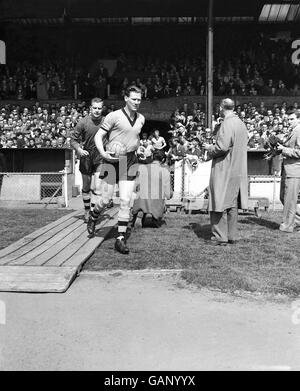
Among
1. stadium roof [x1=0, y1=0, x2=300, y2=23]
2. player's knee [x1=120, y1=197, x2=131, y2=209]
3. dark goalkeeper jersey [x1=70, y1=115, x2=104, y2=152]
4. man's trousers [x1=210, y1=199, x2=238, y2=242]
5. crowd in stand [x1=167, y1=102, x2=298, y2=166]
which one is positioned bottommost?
man's trousers [x1=210, y1=199, x2=238, y2=242]

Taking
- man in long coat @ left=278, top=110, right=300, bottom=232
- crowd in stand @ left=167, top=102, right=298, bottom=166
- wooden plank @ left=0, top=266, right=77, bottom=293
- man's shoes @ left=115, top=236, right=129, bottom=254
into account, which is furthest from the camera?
crowd in stand @ left=167, top=102, right=298, bottom=166

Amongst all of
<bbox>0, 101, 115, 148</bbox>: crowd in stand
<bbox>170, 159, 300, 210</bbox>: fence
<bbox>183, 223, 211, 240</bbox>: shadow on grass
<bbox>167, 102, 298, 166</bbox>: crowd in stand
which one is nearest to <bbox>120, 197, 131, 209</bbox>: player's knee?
<bbox>183, 223, 211, 240</bbox>: shadow on grass

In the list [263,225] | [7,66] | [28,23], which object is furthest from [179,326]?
[28,23]

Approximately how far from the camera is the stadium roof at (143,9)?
953 inches


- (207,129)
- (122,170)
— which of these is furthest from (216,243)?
(207,129)

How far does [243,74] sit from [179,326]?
2242 cm

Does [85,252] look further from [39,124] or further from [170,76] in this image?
[170,76]

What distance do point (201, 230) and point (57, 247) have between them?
2.68 m

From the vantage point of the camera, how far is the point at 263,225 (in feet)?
27.7

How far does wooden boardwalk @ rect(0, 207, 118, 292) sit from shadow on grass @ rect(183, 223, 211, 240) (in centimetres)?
130

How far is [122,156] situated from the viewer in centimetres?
593

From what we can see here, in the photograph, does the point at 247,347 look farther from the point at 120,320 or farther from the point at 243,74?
the point at 243,74

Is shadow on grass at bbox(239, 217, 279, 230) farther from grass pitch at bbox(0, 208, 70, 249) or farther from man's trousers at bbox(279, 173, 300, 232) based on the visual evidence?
grass pitch at bbox(0, 208, 70, 249)

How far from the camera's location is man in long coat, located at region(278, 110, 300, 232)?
7586 millimetres
